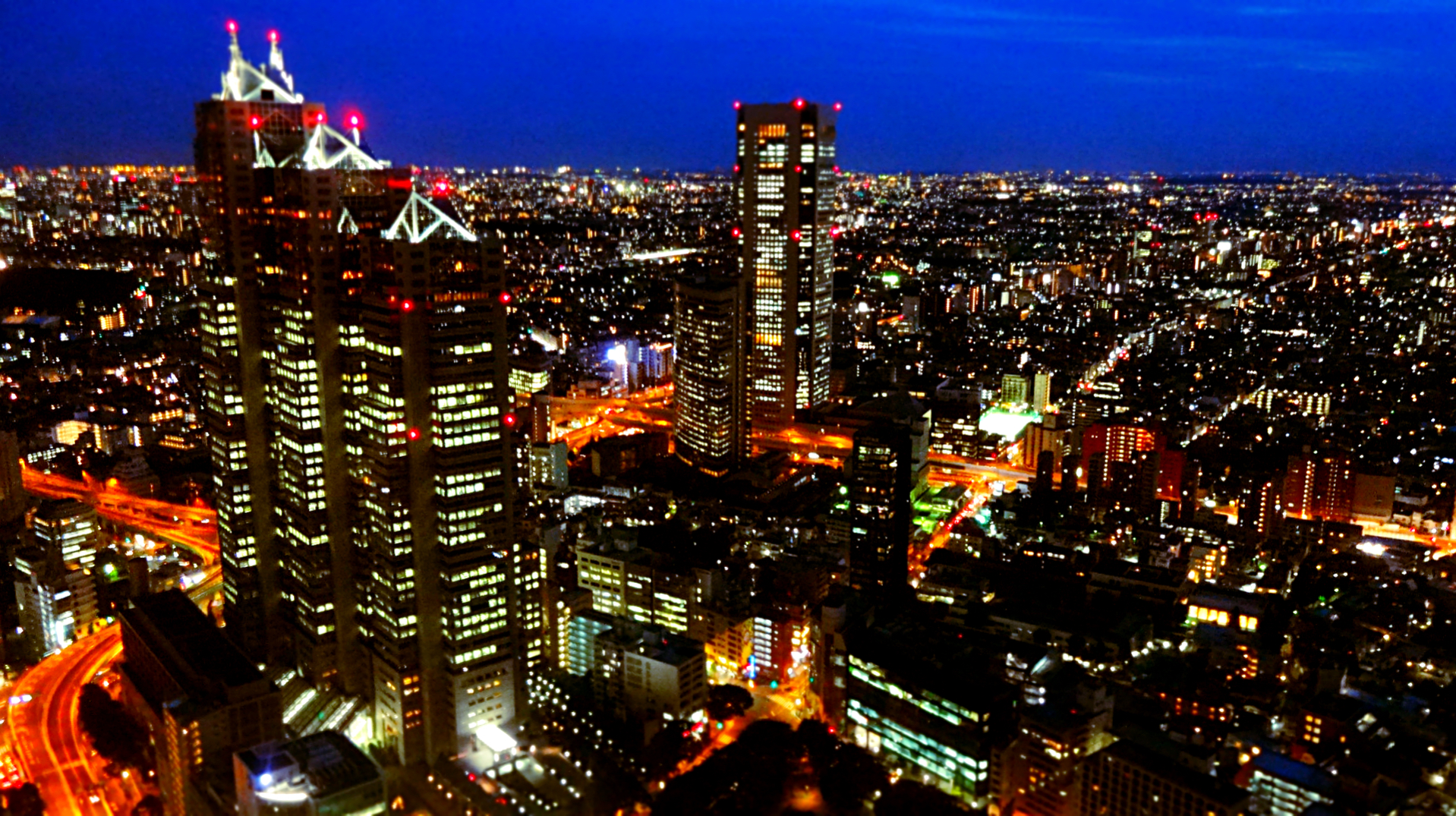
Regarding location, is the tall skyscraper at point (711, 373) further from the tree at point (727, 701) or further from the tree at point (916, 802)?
the tree at point (916, 802)

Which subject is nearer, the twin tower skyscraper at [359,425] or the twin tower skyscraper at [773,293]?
the twin tower skyscraper at [359,425]

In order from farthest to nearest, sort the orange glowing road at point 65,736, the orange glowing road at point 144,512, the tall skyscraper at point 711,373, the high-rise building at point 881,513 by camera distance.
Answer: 1. the tall skyscraper at point 711,373
2. the orange glowing road at point 144,512
3. the high-rise building at point 881,513
4. the orange glowing road at point 65,736

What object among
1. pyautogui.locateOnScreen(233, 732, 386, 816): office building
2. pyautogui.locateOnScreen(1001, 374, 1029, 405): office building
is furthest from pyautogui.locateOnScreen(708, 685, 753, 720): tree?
pyautogui.locateOnScreen(1001, 374, 1029, 405): office building

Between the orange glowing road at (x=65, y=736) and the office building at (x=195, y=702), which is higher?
the office building at (x=195, y=702)

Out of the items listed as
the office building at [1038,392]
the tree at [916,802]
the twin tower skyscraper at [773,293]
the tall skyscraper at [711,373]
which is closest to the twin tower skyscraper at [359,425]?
the tree at [916,802]

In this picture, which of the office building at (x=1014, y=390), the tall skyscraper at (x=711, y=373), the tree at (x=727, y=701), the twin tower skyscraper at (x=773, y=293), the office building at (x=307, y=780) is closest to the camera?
the office building at (x=307, y=780)

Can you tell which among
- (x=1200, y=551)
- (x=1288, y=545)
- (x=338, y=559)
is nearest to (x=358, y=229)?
(x=338, y=559)

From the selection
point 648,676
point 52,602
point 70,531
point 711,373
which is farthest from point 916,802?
point 711,373

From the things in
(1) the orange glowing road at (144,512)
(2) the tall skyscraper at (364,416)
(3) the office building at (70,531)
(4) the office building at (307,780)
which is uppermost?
(2) the tall skyscraper at (364,416)

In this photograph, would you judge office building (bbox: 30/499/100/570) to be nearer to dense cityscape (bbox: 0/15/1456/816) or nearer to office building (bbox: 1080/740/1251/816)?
dense cityscape (bbox: 0/15/1456/816)
